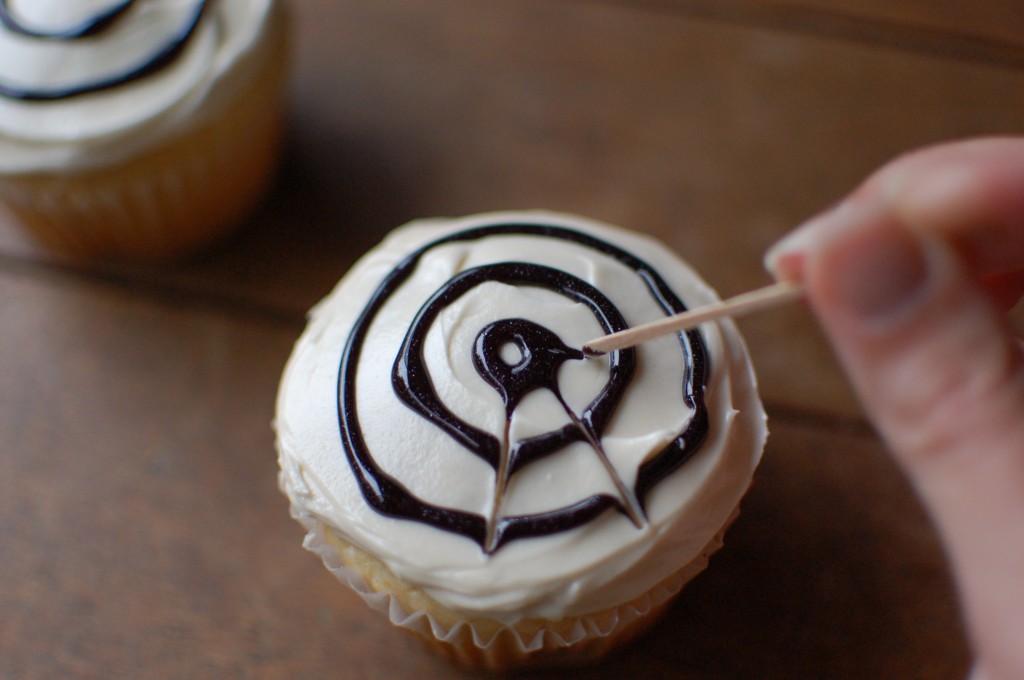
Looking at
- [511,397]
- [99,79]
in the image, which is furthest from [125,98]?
[511,397]

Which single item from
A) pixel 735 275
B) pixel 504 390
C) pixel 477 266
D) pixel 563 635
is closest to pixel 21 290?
pixel 477 266

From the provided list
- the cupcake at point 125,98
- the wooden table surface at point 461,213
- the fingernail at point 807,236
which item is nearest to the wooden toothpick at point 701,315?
the fingernail at point 807,236

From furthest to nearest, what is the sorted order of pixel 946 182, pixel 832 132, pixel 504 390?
pixel 832 132
pixel 504 390
pixel 946 182

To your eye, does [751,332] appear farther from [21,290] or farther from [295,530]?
[21,290]

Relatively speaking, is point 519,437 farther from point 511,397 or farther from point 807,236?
point 807,236

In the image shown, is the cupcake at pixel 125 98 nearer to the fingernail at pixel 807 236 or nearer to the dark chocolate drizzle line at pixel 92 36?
the dark chocolate drizzle line at pixel 92 36
